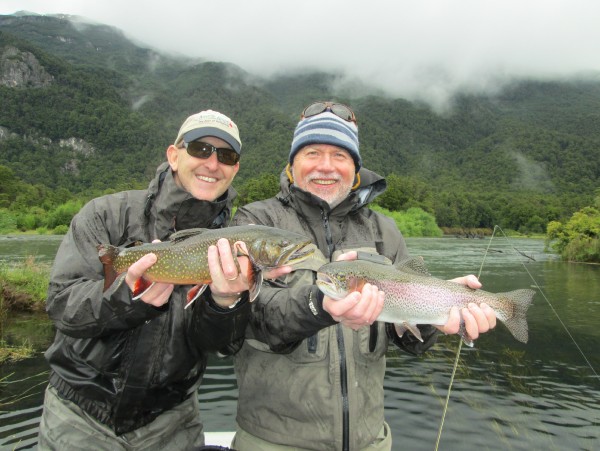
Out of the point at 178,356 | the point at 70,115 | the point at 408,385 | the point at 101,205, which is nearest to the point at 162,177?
the point at 101,205

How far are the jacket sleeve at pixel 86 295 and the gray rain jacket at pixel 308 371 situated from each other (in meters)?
0.78

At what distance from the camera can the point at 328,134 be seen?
3656mm

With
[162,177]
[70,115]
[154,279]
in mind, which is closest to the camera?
[154,279]

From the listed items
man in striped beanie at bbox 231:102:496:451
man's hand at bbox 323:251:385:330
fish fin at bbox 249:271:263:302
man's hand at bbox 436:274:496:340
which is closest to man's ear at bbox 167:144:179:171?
man in striped beanie at bbox 231:102:496:451

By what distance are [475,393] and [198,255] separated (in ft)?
27.7

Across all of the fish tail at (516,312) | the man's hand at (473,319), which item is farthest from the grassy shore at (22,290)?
the fish tail at (516,312)

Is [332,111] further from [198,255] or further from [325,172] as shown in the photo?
[198,255]

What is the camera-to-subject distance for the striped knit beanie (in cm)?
366

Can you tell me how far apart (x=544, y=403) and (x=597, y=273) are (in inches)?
953

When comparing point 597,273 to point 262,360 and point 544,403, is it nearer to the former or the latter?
point 544,403

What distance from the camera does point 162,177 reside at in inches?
143

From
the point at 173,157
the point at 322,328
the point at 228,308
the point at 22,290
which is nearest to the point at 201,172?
the point at 173,157

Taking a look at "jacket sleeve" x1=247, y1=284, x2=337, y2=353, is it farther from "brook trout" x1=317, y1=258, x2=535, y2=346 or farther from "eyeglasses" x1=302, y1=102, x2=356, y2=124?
"eyeglasses" x1=302, y1=102, x2=356, y2=124

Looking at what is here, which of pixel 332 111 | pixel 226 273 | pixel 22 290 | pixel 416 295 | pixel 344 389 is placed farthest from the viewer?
pixel 22 290
